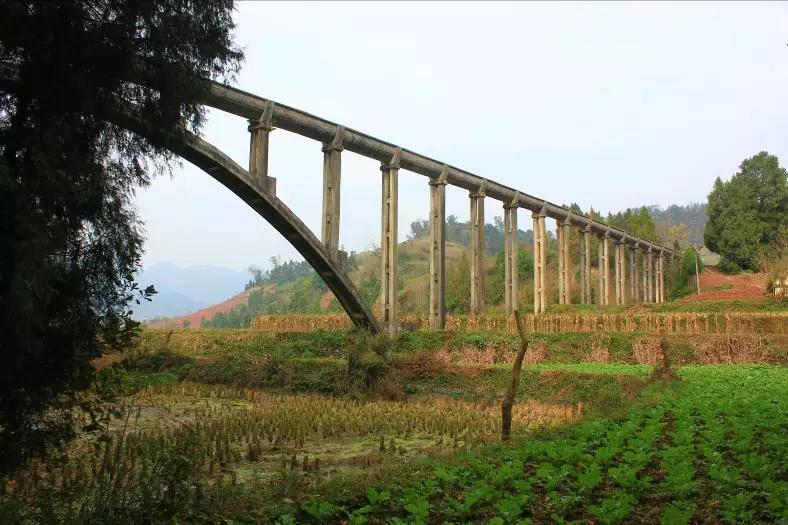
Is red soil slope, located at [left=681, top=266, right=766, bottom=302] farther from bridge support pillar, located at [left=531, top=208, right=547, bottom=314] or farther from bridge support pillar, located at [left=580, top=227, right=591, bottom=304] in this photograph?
bridge support pillar, located at [left=531, top=208, right=547, bottom=314]

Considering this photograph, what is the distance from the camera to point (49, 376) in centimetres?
528

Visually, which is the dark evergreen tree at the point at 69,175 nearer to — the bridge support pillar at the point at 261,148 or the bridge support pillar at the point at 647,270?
the bridge support pillar at the point at 261,148

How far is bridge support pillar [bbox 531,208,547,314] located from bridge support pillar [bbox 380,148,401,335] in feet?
32.6

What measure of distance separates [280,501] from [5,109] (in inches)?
154

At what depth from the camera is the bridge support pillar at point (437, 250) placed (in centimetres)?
2172

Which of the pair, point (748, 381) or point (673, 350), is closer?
point (748, 381)

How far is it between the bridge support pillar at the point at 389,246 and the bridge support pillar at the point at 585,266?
15.7 metres

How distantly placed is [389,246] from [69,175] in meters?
15.0

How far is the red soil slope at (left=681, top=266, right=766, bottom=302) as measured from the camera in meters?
37.2

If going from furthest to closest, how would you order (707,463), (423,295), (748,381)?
(423,295), (748,381), (707,463)

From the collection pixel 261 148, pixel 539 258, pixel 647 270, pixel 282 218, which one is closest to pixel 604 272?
pixel 539 258

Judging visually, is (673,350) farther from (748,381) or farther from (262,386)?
(262,386)

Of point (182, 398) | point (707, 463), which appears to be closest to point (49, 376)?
point (707, 463)

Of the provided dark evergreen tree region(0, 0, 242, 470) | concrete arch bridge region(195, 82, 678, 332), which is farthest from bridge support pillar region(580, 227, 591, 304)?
dark evergreen tree region(0, 0, 242, 470)
